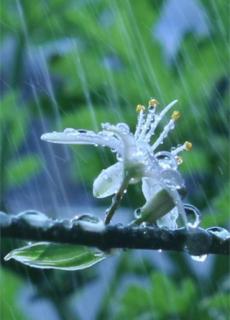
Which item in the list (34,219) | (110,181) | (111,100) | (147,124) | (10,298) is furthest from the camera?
(111,100)

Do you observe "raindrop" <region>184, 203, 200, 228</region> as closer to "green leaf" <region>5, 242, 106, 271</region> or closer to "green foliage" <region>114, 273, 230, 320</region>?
"green leaf" <region>5, 242, 106, 271</region>

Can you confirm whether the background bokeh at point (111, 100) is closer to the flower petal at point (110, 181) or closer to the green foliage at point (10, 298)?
the green foliage at point (10, 298)

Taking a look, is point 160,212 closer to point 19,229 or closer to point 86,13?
point 19,229

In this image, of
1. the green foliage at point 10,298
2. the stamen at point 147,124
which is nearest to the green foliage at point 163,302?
the green foliage at point 10,298

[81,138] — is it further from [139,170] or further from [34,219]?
[34,219]

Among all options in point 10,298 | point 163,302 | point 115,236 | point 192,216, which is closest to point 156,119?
point 192,216

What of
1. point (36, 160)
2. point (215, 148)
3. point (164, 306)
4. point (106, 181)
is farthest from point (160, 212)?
point (36, 160)
